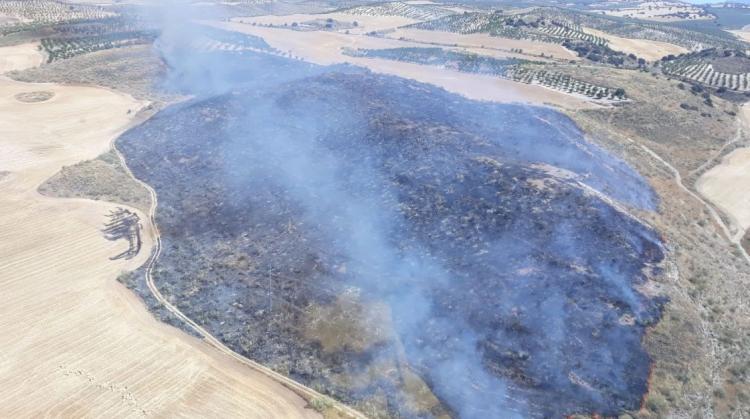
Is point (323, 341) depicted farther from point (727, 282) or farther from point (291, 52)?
point (291, 52)

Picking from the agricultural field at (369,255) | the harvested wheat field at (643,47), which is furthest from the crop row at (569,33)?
the agricultural field at (369,255)

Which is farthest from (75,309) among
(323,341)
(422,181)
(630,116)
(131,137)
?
(630,116)

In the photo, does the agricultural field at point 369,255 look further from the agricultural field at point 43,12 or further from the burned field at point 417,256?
the agricultural field at point 43,12

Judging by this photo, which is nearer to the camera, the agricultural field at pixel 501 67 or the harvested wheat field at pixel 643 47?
the agricultural field at pixel 501 67

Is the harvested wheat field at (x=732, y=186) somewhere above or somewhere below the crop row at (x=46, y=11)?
below

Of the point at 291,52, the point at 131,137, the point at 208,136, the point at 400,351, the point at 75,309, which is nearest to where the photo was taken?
the point at 400,351

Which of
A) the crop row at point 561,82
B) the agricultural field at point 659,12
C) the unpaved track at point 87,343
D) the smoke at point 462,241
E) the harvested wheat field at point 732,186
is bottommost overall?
the agricultural field at point 659,12

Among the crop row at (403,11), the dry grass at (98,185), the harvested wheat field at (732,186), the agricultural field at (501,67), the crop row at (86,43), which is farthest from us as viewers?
the crop row at (403,11)
